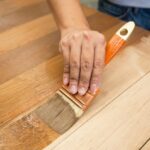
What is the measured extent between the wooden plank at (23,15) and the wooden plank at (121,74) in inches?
14.3

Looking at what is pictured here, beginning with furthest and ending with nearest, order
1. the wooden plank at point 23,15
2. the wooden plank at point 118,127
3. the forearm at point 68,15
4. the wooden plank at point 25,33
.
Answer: the wooden plank at point 23,15 < the wooden plank at point 25,33 < the forearm at point 68,15 < the wooden plank at point 118,127

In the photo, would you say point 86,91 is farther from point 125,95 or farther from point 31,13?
point 31,13

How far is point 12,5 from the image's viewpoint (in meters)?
1.02

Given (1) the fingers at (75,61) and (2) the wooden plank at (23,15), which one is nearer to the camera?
(1) the fingers at (75,61)

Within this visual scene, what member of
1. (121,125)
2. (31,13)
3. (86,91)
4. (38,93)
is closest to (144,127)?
(121,125)

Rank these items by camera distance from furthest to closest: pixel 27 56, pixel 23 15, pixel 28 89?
1. pixel 23 15
2. pixel 27 56
3. pixel 28 89

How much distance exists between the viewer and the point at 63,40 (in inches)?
25.1

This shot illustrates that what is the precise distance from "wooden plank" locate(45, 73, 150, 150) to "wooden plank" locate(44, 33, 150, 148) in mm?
13

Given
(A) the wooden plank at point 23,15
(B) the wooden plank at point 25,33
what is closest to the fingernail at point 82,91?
(B) the wooden plank at point 25,33

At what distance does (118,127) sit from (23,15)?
1.91 ft

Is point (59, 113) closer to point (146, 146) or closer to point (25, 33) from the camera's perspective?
point (146, 146)

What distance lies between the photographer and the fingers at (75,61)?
0.61 meters

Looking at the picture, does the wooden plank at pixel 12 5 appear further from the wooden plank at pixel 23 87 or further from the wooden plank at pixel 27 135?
the wooden plank at pixel 27 135

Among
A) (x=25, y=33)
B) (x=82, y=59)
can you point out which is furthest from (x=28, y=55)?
(x=82, y=59)
